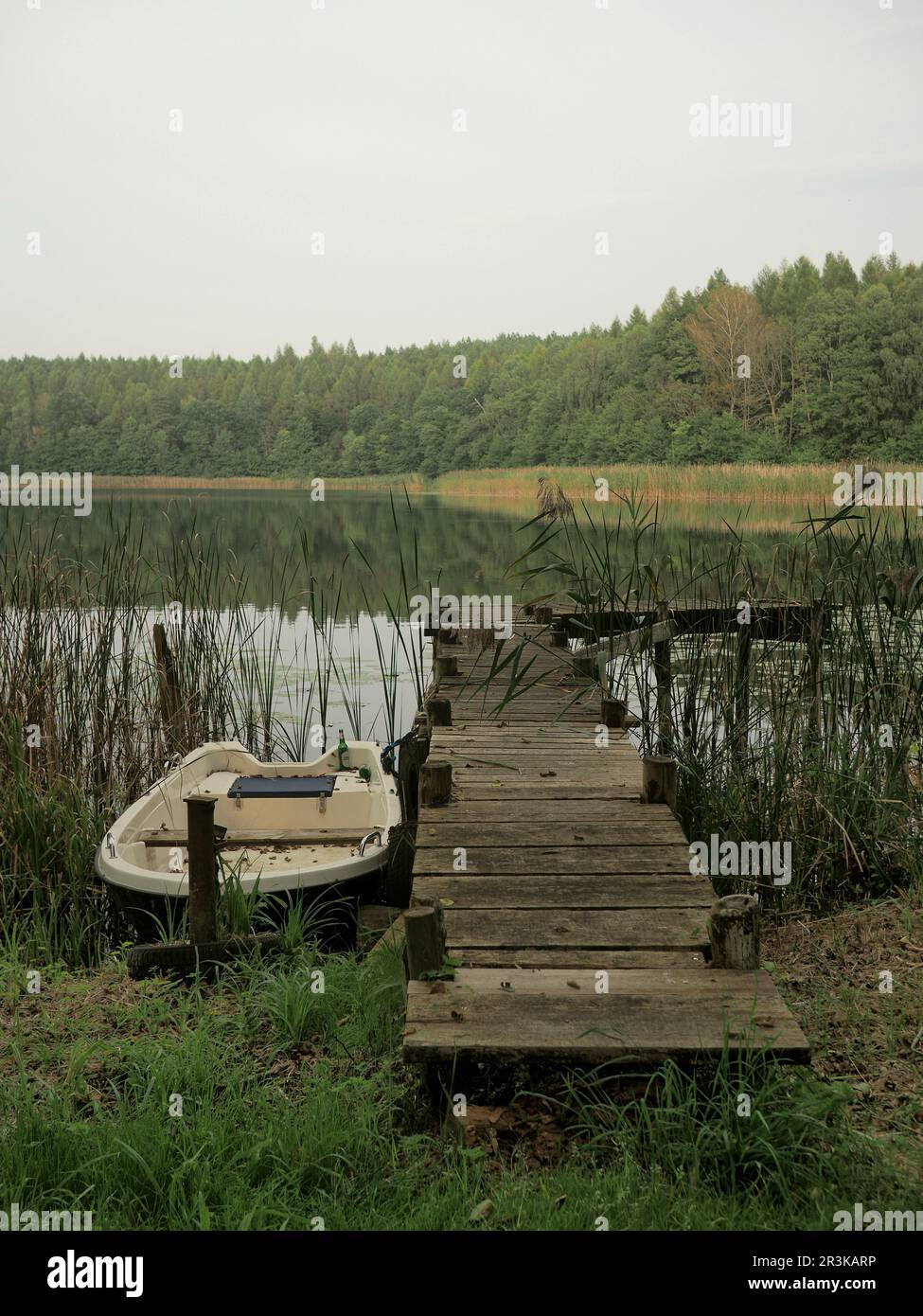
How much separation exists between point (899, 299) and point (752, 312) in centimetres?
663

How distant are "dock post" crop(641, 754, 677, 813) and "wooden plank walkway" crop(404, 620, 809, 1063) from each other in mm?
62

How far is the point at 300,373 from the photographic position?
86688 millimetres

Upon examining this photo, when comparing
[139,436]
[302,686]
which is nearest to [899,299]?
[139,436]

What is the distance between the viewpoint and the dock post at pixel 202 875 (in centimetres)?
402

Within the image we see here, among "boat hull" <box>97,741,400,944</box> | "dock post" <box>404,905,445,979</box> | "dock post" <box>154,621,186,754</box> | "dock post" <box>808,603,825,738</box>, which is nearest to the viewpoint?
"dock post" <box>404,905,445,979</box>

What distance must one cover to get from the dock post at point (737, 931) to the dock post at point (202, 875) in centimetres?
199

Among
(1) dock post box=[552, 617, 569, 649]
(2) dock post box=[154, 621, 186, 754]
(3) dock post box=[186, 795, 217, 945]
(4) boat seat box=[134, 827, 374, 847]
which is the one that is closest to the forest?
(1) dock post box=[552, 617, 569, 649]

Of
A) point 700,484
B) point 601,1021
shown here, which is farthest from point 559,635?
point 700,484

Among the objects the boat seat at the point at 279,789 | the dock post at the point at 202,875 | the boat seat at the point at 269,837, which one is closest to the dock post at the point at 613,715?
the boat seat at the point at 269,837

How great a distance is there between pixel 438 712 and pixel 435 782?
4.17 feet

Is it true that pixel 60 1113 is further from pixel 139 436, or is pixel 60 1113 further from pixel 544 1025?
pixel 139 436

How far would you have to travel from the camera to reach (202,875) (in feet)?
13.3

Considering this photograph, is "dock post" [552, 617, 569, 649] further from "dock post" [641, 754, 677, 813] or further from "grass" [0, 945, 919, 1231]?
"grass" [0, 945, 919, 1231]

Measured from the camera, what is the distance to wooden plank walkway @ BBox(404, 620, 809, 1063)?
2.63 metres
